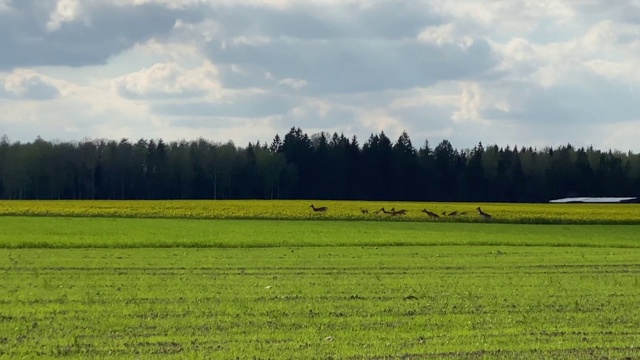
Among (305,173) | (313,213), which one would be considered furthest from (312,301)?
(305,173)

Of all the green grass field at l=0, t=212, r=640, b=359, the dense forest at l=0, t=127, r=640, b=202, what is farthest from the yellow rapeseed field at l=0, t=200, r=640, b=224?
the dense forest at l=0, t=127, r=640, b=202

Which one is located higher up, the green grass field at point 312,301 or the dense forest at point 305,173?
the dense forest at point 305,173

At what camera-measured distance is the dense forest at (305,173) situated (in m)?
130

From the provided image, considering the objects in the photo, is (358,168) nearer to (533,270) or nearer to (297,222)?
(297,222)

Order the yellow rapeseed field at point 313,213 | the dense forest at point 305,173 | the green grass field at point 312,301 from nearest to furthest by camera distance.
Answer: the green grass field at point 312,301
the yellow rapeseed field at point 313,213
the dense forest at point 305,173

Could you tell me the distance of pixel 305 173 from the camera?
440 ft

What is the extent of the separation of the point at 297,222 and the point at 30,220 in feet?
54.1

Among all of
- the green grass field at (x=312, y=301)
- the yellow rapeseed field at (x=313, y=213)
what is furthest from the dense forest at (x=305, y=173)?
the green grass field at (x=312, y=301)

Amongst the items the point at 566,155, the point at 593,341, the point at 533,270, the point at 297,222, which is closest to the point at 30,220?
the point at 297,222

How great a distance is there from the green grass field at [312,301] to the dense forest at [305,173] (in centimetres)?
9343

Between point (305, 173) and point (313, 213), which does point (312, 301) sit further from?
point (305, 173)

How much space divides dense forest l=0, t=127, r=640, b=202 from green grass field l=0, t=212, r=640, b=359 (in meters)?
93.4

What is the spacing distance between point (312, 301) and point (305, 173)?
116769 millimetres

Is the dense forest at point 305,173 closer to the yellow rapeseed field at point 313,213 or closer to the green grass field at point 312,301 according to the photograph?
the yellow rapeseed field at point 313,213
